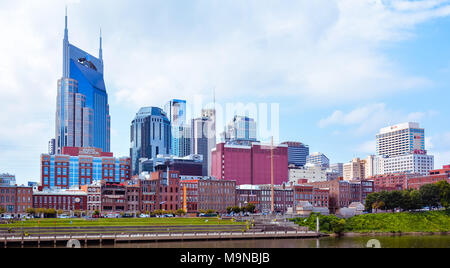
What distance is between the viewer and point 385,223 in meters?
118

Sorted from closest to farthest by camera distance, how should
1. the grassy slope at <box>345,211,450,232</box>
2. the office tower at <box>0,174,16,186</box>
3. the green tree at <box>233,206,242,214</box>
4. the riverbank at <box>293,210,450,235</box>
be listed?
1. the riverbank at <box>293,210,450,235</box>
2. the grassy slope at <box>345,211,450,232</box>
3. the office tower at <box>0,174,16,186</box>
4. the green tree at <box>233,206,242,214</box>

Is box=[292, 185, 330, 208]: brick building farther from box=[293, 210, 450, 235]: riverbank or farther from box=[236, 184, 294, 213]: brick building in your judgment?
box=[293, 210, 450, 235]: riverbank

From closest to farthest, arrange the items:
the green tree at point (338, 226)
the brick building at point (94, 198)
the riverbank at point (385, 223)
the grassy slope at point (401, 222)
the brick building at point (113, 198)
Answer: the green tree at point (338, 226), the riverbank at point (385, 223), the grassy slope at point (401, 222), the brick building at point (94, 198), the brick building at point (113, 198)

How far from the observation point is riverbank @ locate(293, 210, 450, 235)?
11069 cm

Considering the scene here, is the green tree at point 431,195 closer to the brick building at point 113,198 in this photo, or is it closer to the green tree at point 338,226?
the green tree at point 338,226

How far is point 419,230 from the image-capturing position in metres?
116

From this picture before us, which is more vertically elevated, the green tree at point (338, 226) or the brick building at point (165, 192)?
the brick building at point (165, 192)

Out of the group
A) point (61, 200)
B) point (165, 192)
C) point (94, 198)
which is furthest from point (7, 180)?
point (165, 192)

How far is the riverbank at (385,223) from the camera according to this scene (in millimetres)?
110688

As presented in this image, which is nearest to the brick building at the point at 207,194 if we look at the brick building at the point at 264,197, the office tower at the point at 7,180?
the brick building at the point at 264,197

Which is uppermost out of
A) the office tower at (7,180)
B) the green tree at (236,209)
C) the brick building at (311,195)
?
the office tower at (7,180)

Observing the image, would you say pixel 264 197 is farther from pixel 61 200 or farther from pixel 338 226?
pixel 338 226

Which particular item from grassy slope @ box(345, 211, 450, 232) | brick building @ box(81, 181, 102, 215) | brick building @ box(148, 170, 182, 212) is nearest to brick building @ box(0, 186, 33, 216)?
brick building @ box(81, 181, 102, 215)
